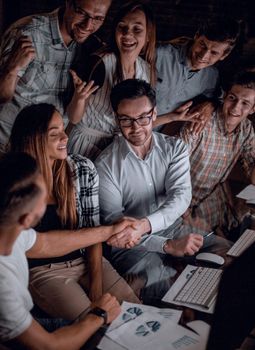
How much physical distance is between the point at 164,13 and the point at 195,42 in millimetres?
1876

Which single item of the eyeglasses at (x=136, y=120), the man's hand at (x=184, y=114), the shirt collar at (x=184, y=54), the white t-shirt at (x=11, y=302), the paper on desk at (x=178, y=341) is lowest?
the paper on desk at (x=178, y=341)

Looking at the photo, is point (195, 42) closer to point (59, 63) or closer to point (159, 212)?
point (59, 63)

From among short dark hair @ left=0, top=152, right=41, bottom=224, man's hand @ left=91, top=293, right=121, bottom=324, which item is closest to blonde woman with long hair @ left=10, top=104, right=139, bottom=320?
man's hand @ left=91, top=293, right=121, bottom=324

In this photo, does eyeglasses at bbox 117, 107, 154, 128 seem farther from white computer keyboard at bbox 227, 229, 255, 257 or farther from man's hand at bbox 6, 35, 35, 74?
white computer keyboard at bbox 227, 229, 255, 257

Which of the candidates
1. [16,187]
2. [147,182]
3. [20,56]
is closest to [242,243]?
[147,182]

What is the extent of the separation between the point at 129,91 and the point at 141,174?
1.28ft

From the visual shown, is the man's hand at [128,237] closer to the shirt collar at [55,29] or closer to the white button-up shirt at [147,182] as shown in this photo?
the white button-up shirt at [147,182]

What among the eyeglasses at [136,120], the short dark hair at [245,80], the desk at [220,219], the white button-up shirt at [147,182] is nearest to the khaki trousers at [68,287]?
the desk at [220,219]

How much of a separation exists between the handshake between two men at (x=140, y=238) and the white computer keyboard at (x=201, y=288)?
0.45 ft

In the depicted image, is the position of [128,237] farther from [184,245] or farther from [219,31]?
[219,31]

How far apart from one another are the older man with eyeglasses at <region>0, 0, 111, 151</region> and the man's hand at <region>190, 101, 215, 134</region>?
0.67m

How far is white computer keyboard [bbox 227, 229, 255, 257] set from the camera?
2.03 m

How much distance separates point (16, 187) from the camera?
1.51 m

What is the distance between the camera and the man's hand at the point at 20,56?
7.94ft
